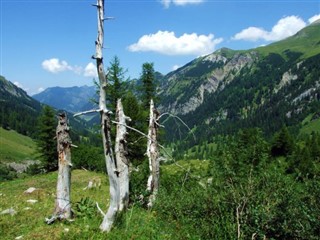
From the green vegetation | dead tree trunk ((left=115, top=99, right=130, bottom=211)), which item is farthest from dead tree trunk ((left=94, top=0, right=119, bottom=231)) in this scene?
dead tree trunk ((left=115, top=99, right=130, bottom=211))

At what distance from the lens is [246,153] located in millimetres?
13625

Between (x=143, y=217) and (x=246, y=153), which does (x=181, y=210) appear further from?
(x=246, y=153)

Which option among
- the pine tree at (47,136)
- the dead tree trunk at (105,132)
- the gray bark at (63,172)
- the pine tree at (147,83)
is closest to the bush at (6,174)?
the pine tree at (47,136)

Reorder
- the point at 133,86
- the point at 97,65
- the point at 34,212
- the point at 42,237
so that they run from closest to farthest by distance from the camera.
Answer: the point at 97,65 → the point at 42,237 → the point at 34,212 → the point at 133,86

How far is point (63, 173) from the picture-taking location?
47.2ft

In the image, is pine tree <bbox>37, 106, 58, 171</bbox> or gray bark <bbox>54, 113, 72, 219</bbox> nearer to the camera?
gray bark <bbox>54, 113, 72, 219</bbox>

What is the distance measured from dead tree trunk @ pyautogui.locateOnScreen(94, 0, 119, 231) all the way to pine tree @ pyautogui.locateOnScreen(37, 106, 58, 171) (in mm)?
50262

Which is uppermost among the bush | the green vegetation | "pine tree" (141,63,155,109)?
"pine tree" (141,63,155,109)

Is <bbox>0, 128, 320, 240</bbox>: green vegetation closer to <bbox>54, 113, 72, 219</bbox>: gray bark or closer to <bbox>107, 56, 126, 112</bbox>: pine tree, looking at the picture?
<bbox>54, 113, 72, 219</bbox>: gray bark

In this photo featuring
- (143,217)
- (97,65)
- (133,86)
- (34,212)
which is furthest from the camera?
(133,86)

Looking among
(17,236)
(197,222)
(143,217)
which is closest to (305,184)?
(197,222)

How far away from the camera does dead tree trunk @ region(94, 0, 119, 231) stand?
34.6 feet

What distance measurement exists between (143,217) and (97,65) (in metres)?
A: 6.86

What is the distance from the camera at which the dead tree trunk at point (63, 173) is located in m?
13.7
